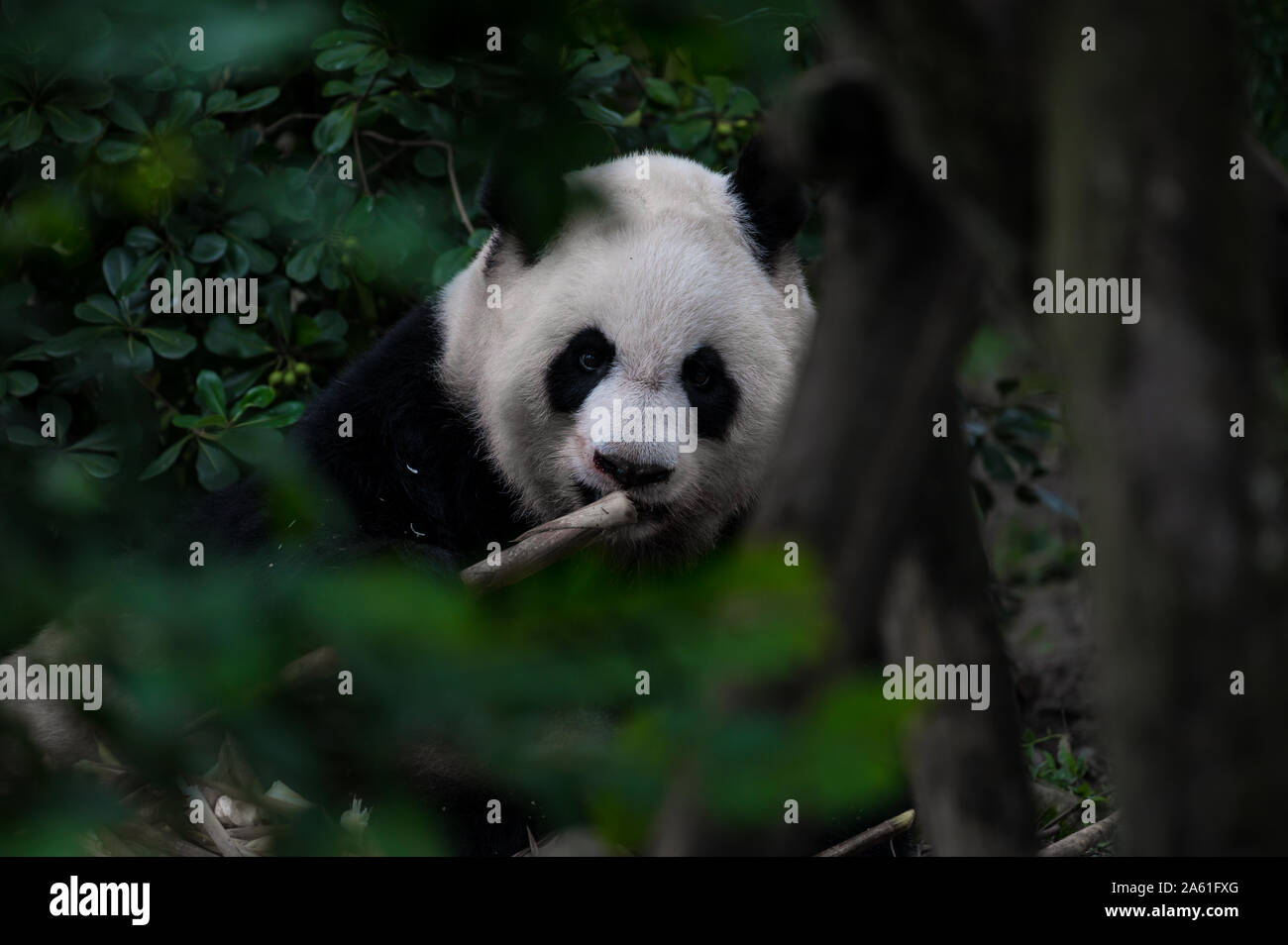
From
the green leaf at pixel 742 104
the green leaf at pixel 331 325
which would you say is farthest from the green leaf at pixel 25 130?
the green leaf at pixel 742 104

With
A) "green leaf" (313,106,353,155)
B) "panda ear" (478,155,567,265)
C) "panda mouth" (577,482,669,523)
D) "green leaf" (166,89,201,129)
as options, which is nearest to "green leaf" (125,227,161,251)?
"green leaf" (166,89,201,129)

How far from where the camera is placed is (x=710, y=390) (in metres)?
3.97

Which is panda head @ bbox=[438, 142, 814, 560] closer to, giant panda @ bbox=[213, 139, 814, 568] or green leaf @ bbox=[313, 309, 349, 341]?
giant panda @ bbox=[213, 139, 814, 568]

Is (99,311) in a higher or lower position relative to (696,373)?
higher

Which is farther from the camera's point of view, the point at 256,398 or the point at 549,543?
the point at 256,398

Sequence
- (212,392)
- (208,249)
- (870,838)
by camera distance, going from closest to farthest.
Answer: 1. (870,838)
2. (212,392)
3. (208,249)

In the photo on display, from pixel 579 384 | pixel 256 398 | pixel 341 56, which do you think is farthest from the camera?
pixel 256 398

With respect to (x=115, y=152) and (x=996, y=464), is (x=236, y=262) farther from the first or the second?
(x=996, y=464)

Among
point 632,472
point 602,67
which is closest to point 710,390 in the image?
point 632,472

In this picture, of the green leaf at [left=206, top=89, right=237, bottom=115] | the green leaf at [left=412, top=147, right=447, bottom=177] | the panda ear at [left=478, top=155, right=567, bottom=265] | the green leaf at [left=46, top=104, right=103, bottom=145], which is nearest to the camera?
the panda ear at [left=478, top=155, right=567, bottom=265]

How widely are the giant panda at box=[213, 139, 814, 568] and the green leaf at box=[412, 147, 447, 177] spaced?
2.77ft

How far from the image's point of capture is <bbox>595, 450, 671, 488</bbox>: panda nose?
3572 mm

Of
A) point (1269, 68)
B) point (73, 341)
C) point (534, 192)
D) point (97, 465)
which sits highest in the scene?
point (1269, 68)

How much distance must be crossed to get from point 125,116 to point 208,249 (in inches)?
21.4
